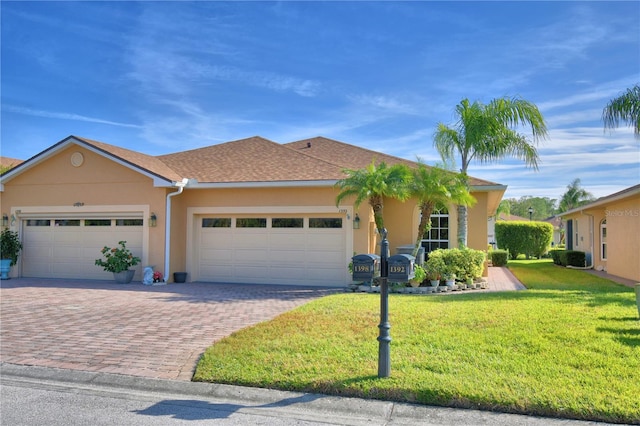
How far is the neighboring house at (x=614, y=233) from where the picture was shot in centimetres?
1580

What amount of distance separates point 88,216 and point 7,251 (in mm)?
3031

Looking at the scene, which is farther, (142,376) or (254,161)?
(254,161)

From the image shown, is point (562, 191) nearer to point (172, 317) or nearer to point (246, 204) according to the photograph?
point (246, 204)

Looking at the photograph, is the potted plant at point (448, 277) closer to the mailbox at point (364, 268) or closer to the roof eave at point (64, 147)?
the mailbox at point (364, 268)

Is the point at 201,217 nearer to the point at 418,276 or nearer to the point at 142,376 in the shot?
the point at 418,276

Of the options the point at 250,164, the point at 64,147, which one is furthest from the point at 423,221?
the point at 64,147

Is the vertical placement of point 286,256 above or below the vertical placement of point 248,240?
below

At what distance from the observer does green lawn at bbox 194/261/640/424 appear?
4.84m

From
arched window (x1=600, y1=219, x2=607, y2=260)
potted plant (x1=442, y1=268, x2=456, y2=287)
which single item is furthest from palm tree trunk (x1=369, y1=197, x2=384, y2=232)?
arched window (x1=600, y1=219, x2=607, y2=260)

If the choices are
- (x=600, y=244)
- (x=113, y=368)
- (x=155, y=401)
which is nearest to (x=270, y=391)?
(x=155, y=401)

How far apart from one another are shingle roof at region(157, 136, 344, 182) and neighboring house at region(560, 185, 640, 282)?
978 centimetres

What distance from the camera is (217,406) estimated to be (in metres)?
5.07

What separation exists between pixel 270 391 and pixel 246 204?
34.2ft

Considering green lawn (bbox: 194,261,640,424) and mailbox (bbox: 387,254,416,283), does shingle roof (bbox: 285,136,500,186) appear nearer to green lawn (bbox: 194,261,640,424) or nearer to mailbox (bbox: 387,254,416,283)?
green lawn (bbox: 194,261,640,424)
